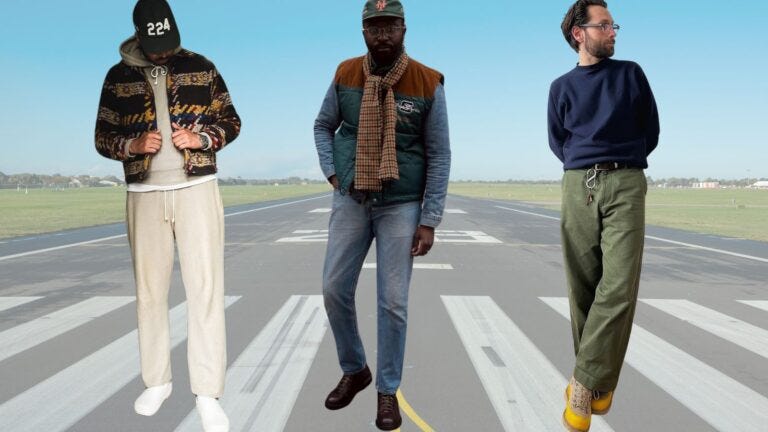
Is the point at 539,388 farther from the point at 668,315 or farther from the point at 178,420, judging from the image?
the point at 668,315

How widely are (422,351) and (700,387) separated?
1.95m

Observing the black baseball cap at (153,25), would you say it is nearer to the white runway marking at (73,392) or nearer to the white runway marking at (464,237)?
the white runway marking at (73,392)

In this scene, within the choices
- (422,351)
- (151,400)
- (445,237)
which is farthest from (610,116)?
(445,237)

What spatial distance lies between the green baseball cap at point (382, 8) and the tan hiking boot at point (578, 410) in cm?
211

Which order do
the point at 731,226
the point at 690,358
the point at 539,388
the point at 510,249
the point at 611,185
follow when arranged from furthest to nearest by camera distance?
the point at 731,226
the point at 510,249
the point at 690,358
the point at 539,388
the point at 611,185

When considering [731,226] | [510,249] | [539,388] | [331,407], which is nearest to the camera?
[331,407]

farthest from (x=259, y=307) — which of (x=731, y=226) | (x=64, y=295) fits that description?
(x=731, y=226)

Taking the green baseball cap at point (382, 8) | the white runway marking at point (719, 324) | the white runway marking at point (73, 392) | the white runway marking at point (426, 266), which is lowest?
the white runway marking at point (426, 266)

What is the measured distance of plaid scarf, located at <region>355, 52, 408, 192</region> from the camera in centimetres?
360

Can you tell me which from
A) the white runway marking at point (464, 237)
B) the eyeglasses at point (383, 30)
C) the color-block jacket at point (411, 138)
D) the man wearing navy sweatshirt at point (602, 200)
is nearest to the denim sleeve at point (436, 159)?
the color-block jacket at point (411, 138)

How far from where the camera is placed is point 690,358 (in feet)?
17.5

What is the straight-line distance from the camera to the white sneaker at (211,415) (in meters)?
3.54

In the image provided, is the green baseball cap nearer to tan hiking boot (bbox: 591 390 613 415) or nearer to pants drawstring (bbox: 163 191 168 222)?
pants drawstring (bbox: 163 191 168 222)

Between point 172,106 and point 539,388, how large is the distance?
271cm
